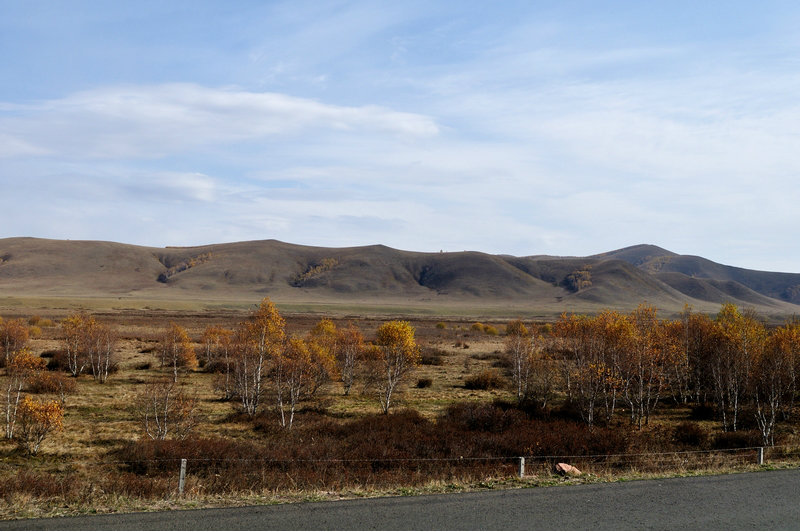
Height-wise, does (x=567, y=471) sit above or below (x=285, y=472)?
above

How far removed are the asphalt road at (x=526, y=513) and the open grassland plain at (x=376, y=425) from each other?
895 mm

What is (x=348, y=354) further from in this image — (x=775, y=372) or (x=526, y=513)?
(x=526, y=513)

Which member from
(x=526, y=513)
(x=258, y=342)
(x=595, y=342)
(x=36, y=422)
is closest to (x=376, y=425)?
(x=258, y=342)

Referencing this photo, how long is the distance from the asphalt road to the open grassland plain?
89 cm

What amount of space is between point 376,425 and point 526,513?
662 inches

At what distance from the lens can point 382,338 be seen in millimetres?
38625

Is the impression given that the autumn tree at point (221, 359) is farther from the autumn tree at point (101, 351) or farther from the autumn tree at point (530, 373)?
the autumn tree at point (530, 373)

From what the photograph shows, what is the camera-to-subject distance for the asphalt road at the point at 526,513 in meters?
11.6

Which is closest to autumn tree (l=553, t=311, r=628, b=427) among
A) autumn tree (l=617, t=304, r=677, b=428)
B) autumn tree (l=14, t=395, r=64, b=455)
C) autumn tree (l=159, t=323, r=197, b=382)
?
autumn tree (l=617, t=304, r=677, b=428)

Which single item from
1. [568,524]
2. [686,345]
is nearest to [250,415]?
[568,524]

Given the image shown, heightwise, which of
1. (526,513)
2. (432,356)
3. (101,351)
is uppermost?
(526,513)

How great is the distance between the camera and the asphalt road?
11.6m

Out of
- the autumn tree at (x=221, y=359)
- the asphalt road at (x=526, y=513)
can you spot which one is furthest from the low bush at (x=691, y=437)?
the autumn tree at (x=221, y=359)

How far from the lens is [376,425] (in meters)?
29.0
